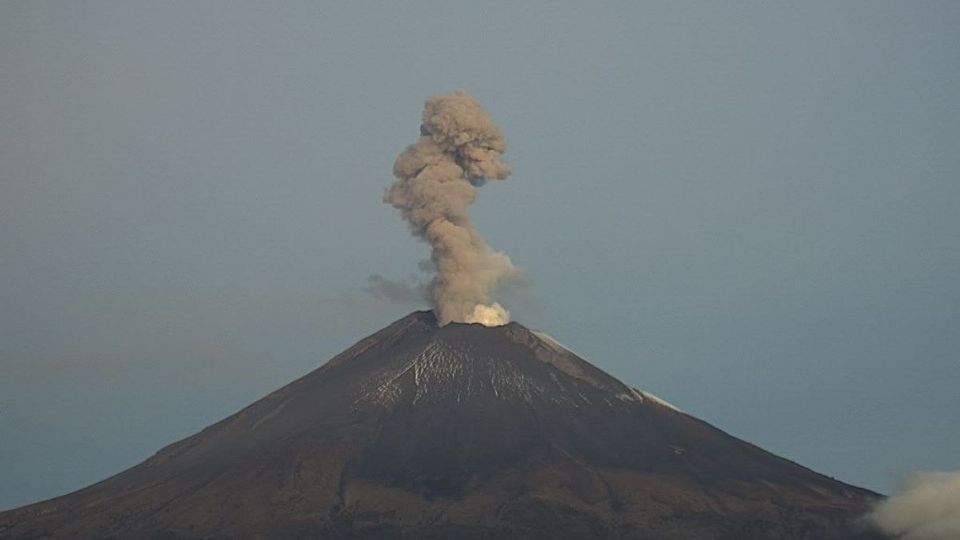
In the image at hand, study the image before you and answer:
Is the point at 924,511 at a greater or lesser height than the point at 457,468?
lesser

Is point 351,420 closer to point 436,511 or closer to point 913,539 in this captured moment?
point 436,511

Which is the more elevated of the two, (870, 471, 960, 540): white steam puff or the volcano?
the volcano
